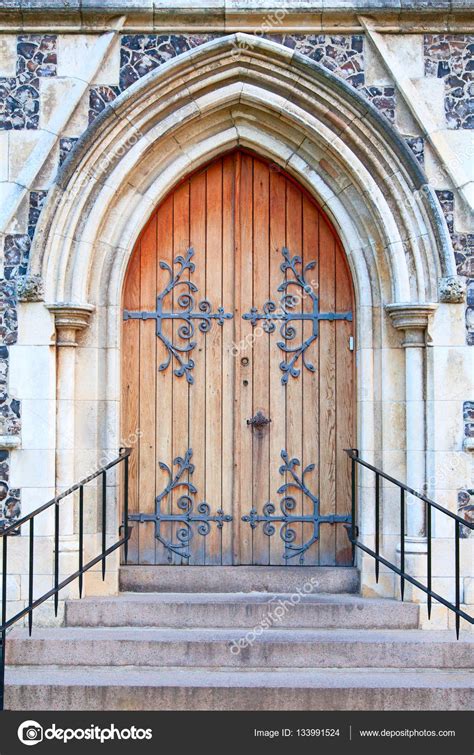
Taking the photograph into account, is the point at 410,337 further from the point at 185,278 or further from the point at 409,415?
the point at 185,278

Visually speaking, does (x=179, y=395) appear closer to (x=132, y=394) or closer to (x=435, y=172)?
(x=132, y=394)

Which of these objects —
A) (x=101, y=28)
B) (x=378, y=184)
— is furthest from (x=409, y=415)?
(x=101, y=28)

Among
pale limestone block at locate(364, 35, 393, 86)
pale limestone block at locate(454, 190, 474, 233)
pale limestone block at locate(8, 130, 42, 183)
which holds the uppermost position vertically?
pale limestone block at locate(364, 35, 393, 86)

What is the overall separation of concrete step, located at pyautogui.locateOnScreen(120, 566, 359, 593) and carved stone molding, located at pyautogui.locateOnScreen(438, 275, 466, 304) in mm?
1822

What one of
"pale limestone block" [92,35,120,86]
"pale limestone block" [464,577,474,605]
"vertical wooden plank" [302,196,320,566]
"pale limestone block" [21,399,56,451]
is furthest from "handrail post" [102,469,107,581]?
"pale limestone block" [92,35,120,86]

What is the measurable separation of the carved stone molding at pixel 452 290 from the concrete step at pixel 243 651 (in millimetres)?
2026

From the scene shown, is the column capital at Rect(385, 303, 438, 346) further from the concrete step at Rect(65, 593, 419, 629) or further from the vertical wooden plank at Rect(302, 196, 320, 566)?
the concrete step at Rect(65, 593, 419, 629)

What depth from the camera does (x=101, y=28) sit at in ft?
18.9

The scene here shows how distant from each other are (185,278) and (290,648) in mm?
2501

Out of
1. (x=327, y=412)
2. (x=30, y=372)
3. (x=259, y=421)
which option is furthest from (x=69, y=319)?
(x=327, y=412)

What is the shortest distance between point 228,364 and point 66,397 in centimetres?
110

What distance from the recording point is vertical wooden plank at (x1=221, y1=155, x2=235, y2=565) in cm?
603

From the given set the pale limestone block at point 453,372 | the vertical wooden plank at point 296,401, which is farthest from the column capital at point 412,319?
the vertical wooden plank at point 296,401

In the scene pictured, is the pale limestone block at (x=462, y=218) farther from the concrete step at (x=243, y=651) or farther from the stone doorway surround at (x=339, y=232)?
the concrete step at (x=243, y=651)
